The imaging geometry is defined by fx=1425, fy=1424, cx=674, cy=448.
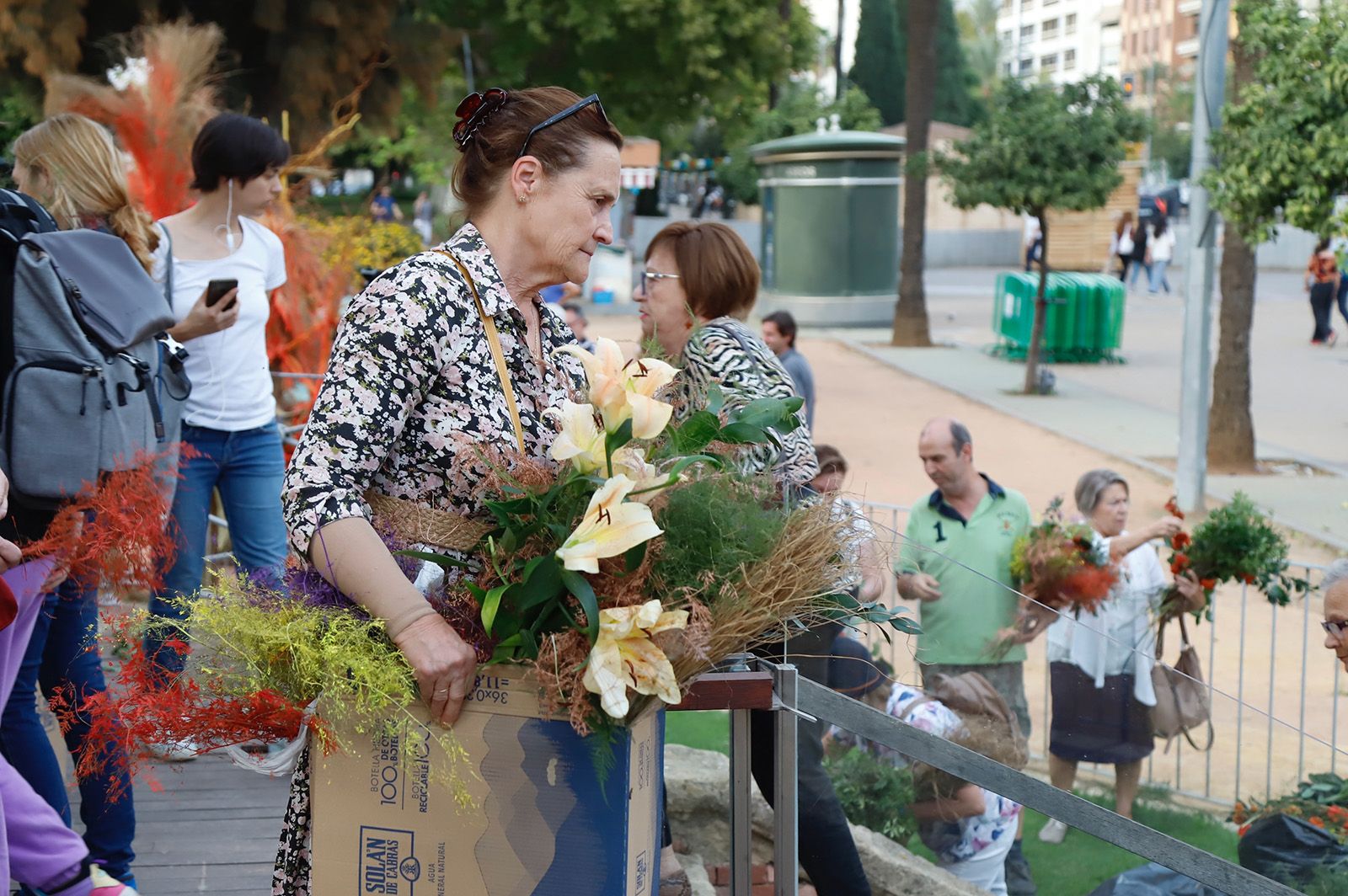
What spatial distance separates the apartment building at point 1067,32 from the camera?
117 metres

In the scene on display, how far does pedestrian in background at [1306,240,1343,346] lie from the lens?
1906 cm

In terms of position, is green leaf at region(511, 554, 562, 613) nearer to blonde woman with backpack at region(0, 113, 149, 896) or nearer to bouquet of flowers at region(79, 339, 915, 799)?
bouquet of flowers at region(79, 339, 915, 799)

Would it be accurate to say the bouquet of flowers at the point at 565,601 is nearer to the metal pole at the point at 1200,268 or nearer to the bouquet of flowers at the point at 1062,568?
the bouquet of flowers at the point at 1062,568

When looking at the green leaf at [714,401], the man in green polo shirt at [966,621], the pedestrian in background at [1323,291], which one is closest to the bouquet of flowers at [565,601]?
the green leaf at [714,401]

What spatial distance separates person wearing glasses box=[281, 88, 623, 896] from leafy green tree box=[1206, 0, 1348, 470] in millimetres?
6844

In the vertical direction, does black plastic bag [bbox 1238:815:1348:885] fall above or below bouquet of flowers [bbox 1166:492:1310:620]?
below

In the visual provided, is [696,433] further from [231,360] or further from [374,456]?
[231,360]

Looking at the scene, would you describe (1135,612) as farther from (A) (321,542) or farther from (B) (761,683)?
(A) (321,542)

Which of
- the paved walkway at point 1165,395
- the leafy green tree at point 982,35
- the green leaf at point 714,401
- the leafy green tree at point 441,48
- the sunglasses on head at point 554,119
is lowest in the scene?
the paved walkway at point 1165,395

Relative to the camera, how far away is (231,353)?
14.0 feet

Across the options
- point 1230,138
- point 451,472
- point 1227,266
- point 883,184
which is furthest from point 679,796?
point 883,184

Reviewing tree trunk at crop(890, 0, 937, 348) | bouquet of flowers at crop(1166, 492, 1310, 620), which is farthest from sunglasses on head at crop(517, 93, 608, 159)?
tree trunk at crop(890, 0, 937, 348)

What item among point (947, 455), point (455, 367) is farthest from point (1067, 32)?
point (455, 367)

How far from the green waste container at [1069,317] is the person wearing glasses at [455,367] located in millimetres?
17111
